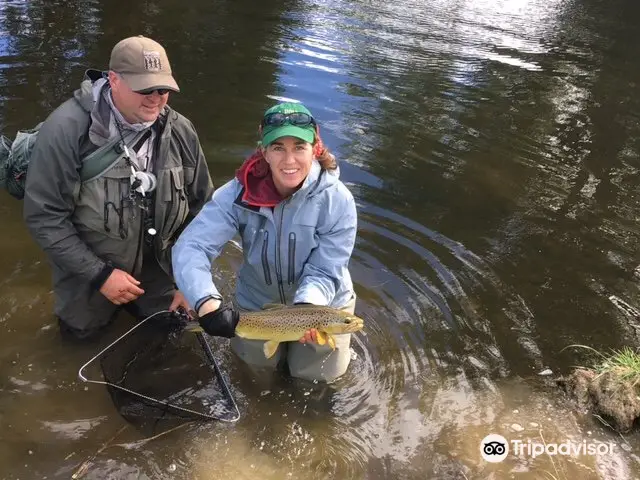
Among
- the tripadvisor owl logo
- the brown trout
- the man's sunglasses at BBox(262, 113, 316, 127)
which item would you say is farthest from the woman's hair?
the tripadvisor owl logo

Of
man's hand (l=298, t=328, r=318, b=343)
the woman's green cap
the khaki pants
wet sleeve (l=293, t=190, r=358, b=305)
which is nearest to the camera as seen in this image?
the woman's green cap

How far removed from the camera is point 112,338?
5.02m

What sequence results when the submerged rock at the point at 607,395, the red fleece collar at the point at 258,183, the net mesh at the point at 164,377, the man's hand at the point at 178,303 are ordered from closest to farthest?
the red fleece collar at the point at 258,183 → the net mesh at the point at 164,377 → the submerged rock at the point at 607,395 → the man's hand at the point at 178,303

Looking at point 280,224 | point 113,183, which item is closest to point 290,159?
point 280,224

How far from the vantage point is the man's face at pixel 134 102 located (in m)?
3.87

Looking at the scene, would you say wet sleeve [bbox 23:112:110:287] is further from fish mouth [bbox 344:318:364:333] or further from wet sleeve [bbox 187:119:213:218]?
fish mouth [bbox 344:318:364:333]

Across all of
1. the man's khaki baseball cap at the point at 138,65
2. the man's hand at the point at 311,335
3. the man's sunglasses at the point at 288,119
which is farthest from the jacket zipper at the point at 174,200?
the man's hand at the point at 311,335

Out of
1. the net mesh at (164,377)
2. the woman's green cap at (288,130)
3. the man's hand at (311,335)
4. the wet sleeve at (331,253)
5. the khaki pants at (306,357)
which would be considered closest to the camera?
the woman's green cap at (288,130)

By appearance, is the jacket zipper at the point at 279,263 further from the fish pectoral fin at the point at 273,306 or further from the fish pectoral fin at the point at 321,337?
the fish pectoral fin at the point at 321,337

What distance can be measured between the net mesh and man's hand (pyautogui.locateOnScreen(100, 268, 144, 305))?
0.29 m

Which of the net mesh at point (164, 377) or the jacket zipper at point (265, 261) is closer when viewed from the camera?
the jacket zipper at point (265, 261)

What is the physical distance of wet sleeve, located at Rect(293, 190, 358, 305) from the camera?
4.09 meters

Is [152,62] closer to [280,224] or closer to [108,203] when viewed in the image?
[108,203]

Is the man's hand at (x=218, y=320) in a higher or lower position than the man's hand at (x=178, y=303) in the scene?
higher
